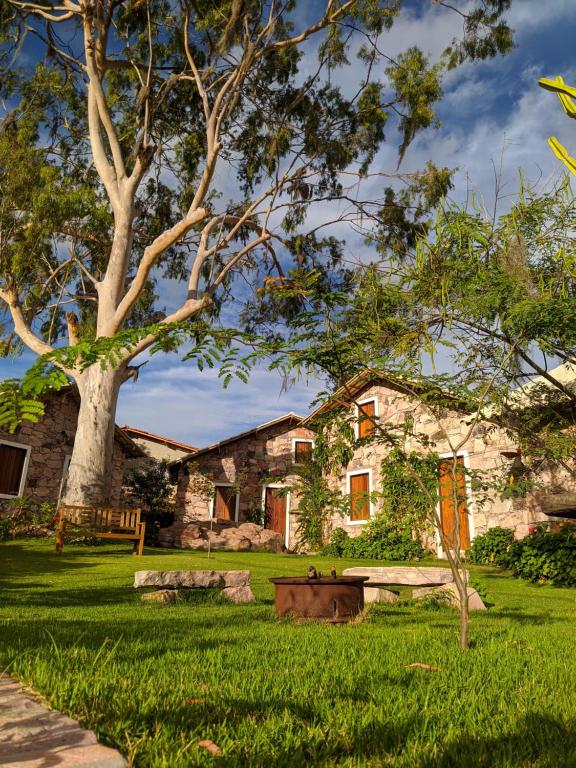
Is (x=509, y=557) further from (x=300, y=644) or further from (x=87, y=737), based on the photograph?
(x=87, y=737)

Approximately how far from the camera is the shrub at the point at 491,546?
14344mm

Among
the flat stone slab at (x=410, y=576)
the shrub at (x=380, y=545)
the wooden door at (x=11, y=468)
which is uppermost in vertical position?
the wooden door at (x=11, y=468)

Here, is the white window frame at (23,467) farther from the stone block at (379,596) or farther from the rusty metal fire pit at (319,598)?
the rusty metal fire pit at (319,598)

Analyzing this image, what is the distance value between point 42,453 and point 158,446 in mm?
7912

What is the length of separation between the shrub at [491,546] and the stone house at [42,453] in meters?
12.5

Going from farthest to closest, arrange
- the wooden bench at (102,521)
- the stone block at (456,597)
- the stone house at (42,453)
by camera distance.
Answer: the stone house at (42,453)
the wooden bench at (102,521)
the stone block at (456,597)

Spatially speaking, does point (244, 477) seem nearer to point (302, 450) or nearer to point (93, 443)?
point (302, 450)

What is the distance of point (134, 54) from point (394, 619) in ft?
53.7

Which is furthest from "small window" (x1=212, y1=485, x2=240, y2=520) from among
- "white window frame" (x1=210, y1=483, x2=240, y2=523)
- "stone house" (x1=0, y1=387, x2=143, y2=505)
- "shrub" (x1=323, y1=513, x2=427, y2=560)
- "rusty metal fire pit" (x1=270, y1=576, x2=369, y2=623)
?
"rusty metal fire pit" (x1=270, y1=576, x2=369, y2=623)

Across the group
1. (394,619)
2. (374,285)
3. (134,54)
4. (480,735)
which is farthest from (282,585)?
(134,54)

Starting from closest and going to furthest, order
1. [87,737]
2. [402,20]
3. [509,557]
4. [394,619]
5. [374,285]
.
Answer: [87,737] → [394,619] → [374,285] → [509,557] → [402,20]

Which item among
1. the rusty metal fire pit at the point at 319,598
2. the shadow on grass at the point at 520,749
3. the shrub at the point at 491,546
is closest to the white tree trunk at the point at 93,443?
→ the shrub at the point at 491,546

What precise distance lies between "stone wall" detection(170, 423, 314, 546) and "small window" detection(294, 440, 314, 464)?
0.66 ft

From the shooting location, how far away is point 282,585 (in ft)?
18.0
